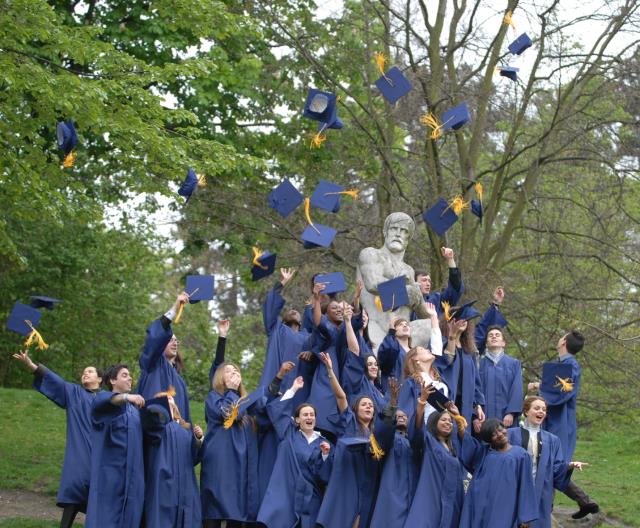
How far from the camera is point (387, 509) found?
10125 mm

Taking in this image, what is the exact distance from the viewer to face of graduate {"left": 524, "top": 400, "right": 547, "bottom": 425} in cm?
1063

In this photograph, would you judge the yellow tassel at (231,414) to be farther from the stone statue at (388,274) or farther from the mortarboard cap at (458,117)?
the mortarboard cap at (458,117)

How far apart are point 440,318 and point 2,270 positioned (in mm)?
9192

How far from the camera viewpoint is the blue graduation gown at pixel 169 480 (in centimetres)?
1085

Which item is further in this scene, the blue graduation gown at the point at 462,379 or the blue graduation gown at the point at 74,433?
the blue graduation gown at the point at 462,379

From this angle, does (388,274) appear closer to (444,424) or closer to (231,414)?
(231,414)

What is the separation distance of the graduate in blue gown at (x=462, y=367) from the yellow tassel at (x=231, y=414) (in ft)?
6.43

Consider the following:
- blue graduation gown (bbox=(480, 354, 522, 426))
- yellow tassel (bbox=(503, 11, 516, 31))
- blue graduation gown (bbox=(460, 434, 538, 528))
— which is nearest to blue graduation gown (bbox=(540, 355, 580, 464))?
blue graduation gown (bbox=(480, 354, 522, 426))

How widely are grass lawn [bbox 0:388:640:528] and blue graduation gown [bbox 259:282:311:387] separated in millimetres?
2521

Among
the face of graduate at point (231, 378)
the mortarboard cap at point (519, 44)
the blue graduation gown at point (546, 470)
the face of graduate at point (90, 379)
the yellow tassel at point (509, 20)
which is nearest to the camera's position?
the blue graduation gown at point (546, 470)

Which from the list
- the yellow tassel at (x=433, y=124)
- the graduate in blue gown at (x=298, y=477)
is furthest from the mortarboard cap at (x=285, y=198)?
the graduate in blue gown at (x=298, y=477)

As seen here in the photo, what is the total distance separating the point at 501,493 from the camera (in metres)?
9.99

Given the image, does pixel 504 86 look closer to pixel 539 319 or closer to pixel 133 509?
pixel 539 319

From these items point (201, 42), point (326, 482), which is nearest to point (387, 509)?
point (326, 482)
